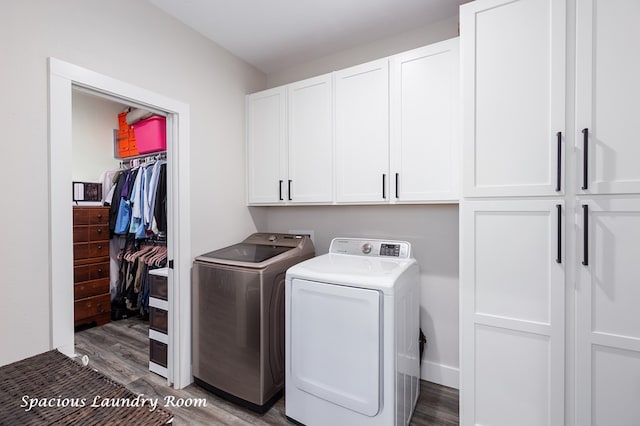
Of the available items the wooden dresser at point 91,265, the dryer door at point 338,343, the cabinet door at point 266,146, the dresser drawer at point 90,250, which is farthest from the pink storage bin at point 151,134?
the dryer door at point 338,343

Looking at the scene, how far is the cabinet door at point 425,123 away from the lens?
1744mm

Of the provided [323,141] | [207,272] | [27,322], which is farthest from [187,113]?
[27,322]

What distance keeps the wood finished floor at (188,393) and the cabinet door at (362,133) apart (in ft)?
4.67

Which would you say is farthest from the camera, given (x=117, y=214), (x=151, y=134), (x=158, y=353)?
(x=117, y=214)

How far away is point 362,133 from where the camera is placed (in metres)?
2.04

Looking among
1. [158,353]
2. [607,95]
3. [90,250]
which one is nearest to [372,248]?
[607,95]

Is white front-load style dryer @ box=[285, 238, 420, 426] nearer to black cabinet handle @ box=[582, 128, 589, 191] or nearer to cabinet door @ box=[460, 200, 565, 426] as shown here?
cabinet door @ box=[460, 200, 565, 426]

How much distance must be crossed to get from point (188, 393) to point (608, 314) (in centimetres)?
247

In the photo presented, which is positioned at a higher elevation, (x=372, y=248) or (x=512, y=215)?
(x=512, y=215)

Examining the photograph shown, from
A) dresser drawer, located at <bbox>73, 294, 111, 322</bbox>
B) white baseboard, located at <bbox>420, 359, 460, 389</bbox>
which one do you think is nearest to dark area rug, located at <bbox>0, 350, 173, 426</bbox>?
white baseboard, located at <bbox>420, 359, 460, 389</bbox>

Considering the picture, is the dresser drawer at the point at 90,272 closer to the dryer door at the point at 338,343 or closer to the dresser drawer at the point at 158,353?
the dresser drawer at the point at 158,353

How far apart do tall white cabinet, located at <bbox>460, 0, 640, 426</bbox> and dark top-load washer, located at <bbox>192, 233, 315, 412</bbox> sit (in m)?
1.16

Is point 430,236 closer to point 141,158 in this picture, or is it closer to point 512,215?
point 512,215

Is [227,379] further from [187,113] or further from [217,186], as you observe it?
[187,113]
